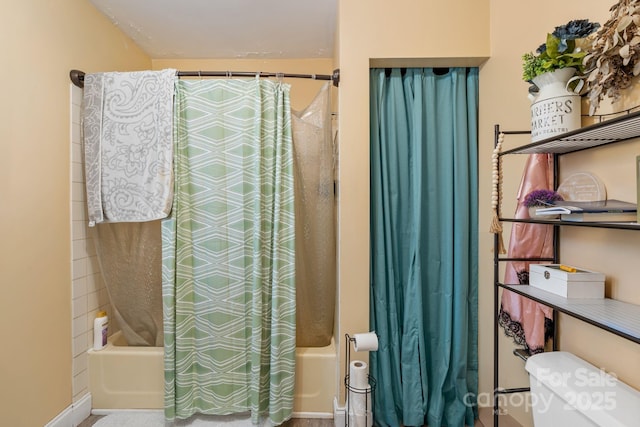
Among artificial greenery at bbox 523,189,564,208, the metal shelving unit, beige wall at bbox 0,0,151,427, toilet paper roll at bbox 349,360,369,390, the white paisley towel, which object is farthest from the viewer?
the white paisley towel

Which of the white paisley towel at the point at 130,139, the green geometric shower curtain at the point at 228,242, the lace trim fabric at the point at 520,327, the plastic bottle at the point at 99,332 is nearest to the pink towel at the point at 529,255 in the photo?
the lace trim fabric at the point at 520,327

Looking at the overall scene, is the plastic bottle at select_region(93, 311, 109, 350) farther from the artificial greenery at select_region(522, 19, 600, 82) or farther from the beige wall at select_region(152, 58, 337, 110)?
the artificial greenery at select_region(522, 19, 600, 82)

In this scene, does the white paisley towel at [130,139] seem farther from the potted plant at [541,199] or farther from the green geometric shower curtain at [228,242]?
the potted plant at [541,199]

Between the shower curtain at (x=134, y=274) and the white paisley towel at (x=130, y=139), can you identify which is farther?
the shower curtain at (x=134, y=274)

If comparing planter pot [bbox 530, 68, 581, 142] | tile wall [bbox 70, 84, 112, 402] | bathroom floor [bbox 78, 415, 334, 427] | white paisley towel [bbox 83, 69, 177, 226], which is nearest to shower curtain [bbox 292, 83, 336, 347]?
bathroom floor [bbox 78, 415, 334, 427]

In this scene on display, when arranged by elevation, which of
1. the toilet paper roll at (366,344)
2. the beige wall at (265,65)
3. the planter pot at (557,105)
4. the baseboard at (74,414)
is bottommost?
the baseboard at (74,414)

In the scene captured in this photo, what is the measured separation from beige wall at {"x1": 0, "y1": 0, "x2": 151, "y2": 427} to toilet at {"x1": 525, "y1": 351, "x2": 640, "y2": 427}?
6.85 feet

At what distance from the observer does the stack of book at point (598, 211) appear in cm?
74

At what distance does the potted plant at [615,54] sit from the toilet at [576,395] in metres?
0.83

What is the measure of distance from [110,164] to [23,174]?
1.08ft

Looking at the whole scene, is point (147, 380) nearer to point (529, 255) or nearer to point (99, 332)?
point (99, 332)

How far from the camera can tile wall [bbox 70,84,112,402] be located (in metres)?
1.46

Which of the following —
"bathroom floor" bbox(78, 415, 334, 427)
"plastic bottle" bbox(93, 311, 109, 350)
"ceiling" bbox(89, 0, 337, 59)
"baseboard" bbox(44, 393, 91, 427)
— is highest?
"ceiling" bbox(89, 0, 337, 59)

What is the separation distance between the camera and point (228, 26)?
172 cm
